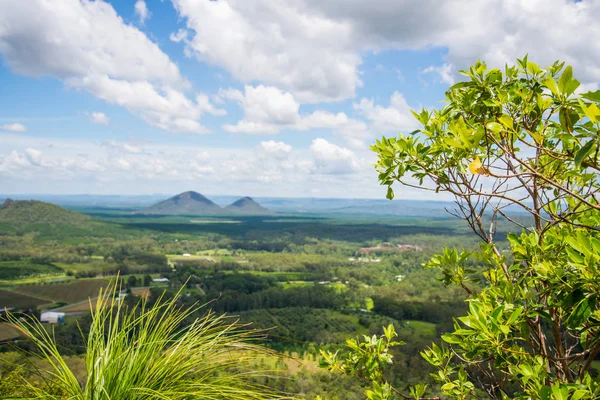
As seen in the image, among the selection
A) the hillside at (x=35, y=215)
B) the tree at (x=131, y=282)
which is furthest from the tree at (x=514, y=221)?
the hillside at (x=35, y=215)

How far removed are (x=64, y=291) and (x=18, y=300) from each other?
8180mm

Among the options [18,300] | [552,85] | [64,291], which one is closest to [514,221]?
[552,85]

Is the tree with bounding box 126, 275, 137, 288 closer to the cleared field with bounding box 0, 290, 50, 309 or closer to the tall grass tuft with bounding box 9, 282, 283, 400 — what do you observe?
the cleared field with bounding box 0, 290, 50, 309

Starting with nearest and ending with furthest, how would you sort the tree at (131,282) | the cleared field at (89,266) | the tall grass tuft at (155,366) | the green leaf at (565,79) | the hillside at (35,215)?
the green leaf at (565,79), the tall grass tuft at (155,366), the tree at (131,282), the cleared field at (89,266), the hillside at (35,215)

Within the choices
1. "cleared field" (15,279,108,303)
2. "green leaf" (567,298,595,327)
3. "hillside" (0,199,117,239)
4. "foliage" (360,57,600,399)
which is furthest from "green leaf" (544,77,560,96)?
"hillside" (0,199,117,239)

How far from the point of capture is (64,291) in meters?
55.7

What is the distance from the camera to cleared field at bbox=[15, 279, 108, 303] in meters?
52.1

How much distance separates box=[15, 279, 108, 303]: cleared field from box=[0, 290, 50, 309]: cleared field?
65.0 inches

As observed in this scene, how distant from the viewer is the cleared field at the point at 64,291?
52094 millimetres

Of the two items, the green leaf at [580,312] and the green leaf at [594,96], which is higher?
the green leaf at [594,96]

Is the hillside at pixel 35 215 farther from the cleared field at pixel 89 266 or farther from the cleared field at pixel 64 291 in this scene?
the cleared field at pixel 64 291

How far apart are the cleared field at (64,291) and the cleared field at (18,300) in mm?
1651

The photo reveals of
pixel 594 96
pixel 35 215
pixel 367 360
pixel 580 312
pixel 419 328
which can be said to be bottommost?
pixel 419 328

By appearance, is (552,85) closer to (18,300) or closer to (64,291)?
(18,300)
